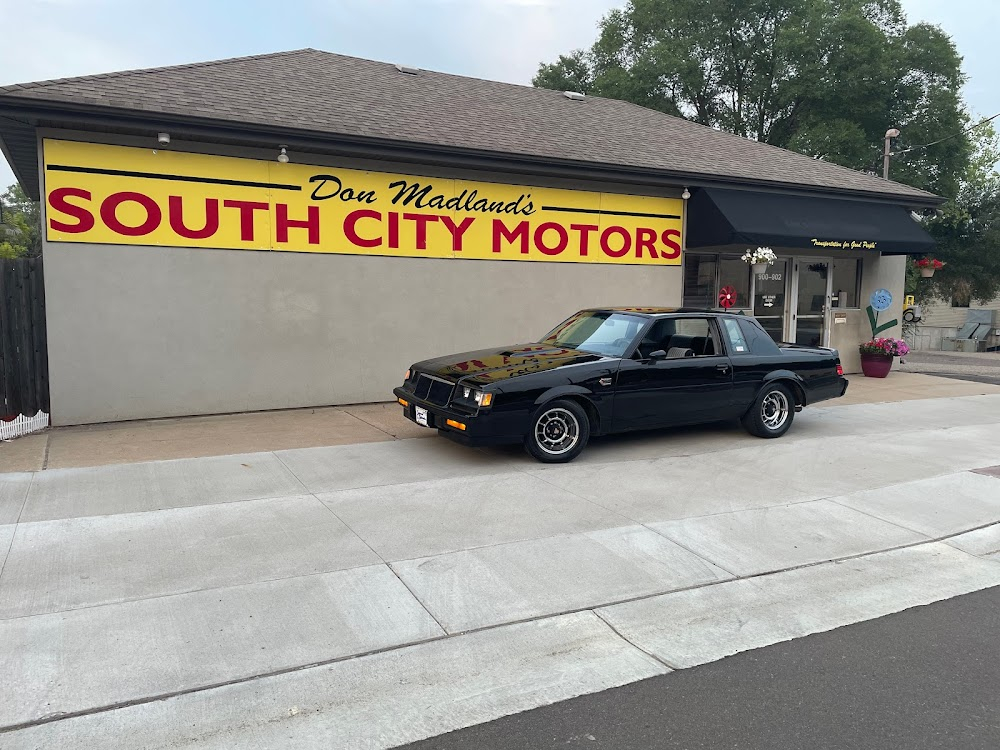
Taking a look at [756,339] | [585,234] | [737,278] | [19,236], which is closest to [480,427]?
[756,339]

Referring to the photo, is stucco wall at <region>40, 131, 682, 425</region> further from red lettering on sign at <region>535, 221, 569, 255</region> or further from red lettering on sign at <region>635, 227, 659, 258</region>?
red lettering on sign at <region>635, 227, 659, 258</region>

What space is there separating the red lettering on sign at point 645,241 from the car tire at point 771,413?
475 centimetres

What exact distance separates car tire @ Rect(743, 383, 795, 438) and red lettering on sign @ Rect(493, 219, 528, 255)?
4730 mm

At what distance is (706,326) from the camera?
28.5 feet

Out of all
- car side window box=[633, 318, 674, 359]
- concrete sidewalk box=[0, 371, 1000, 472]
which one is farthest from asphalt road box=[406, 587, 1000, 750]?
concrete sidewalk box=[0, 371, 1000, 472]

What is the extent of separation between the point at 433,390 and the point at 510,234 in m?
4.97

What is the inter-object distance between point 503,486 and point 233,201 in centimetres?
583

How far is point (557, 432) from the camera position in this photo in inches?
295

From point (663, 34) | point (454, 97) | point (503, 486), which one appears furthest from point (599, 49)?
point (503, 486)

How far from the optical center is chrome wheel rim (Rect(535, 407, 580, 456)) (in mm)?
7379

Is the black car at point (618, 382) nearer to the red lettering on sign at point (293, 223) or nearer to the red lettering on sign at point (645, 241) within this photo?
the red lettering on sign at point (293, 223)

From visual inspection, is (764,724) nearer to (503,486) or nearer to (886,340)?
(503,486)

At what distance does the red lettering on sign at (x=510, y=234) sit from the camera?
11.8m

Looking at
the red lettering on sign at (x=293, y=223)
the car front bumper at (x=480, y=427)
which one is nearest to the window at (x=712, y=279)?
the red lettering on sign at (x=293, y=223)
